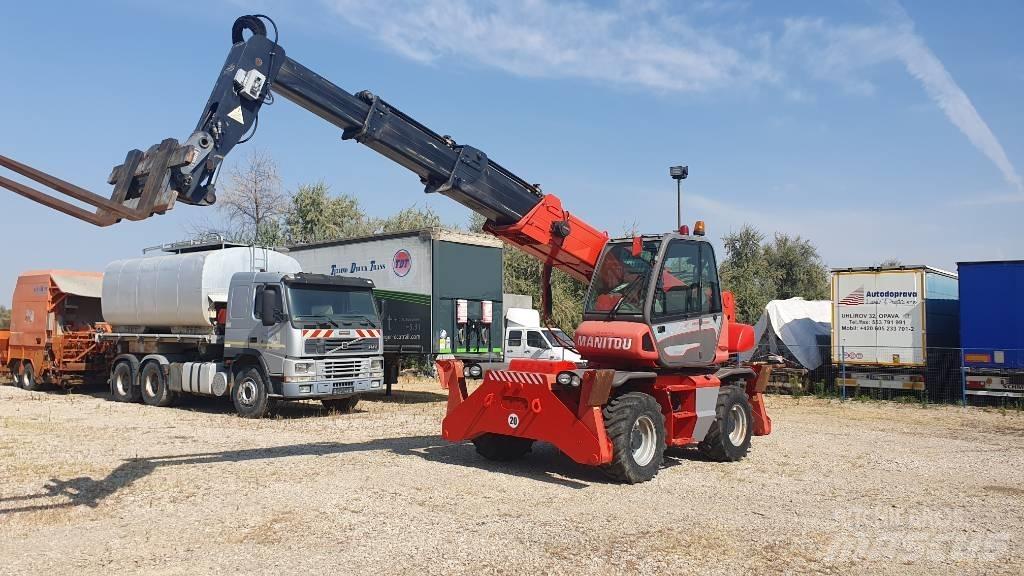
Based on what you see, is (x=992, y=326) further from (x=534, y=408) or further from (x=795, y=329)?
(x=534, y=408)

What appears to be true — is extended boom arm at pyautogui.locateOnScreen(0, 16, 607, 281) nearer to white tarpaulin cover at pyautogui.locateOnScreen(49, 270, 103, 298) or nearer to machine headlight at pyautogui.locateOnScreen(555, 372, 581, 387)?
machine headlight at pyautogui.locateOnScreen(555, 372, 581, 387)

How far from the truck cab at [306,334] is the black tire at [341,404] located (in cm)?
34

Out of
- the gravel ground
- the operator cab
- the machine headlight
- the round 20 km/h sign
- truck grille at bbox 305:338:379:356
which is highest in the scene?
the round 20 km/h sign

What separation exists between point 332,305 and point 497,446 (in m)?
5.95

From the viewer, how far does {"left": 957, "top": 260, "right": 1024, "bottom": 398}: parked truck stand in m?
18.8

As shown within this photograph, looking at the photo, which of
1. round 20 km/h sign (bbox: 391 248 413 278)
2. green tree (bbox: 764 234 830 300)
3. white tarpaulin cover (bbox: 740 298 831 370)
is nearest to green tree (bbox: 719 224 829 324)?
green tree (bbox: 764 234 830 300)

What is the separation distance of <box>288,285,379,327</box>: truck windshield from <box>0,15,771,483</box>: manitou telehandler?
5328mm

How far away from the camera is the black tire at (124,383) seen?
18316 mm

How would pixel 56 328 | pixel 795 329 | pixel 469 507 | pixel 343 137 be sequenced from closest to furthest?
pixel 469 507 < pixel 343 137 < pixel 56 328 < pixel 795 329

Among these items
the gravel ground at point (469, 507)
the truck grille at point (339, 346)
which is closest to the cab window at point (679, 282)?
the gravel ground at point (469, 507)

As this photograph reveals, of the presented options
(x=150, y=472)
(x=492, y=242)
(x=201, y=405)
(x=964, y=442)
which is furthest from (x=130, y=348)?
(x=964, y=442)

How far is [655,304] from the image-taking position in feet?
31.7

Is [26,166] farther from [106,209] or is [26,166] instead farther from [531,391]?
[531,391]

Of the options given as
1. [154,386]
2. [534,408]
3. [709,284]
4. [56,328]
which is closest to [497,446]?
[534,408]
